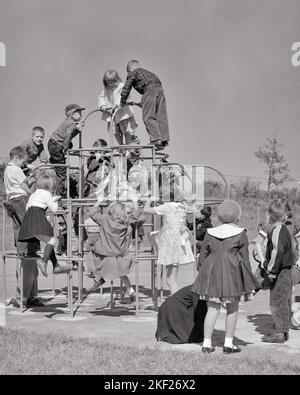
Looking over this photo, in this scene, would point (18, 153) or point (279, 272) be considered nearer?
point (279, 272)

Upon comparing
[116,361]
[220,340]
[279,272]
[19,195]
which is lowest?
[220,340]

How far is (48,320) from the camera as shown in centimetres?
927

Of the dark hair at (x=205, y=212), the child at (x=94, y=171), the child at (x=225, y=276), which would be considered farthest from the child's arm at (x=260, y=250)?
the dark hair at (x=205, y=212)

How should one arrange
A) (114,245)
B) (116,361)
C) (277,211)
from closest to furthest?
(116,361) → (277,211) → (114,245)

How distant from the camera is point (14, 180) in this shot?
402 inches

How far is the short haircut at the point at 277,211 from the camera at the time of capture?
7.76m

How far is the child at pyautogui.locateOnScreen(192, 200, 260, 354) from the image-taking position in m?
6.77

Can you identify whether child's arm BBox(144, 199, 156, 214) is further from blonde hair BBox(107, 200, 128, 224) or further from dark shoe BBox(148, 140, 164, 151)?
dark shoe BBox(148, 140, 164, 151)

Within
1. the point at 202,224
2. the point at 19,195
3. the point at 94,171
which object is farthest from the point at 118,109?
the point at 202,224

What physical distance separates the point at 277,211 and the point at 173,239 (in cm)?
244

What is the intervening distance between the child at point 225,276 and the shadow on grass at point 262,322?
4.90 feet

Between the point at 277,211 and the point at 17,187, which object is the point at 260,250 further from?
the point at 17,187

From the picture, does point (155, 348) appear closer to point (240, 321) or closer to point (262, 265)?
point (262, 265)
